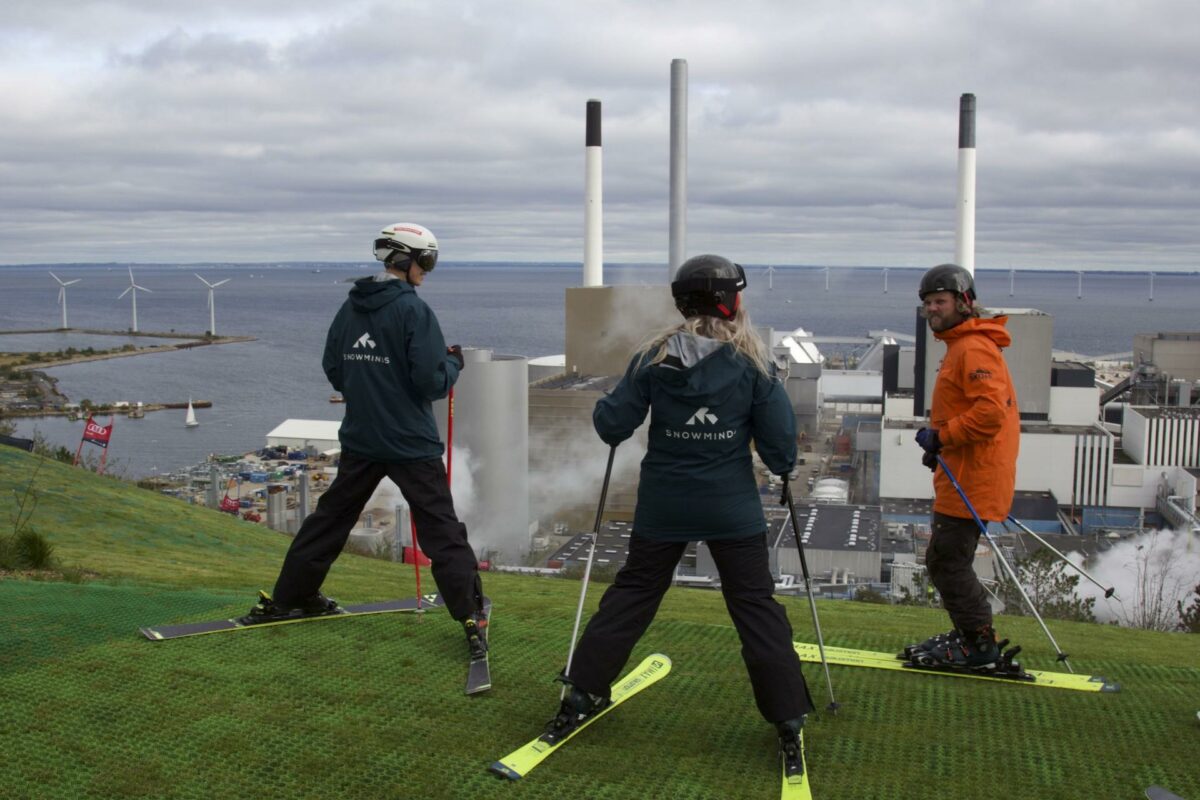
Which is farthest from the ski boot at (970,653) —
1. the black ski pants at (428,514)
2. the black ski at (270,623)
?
the black ski at (270,623)

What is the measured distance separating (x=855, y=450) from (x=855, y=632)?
168 ft

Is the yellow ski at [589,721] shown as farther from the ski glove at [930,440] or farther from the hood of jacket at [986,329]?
the hood of jacket at [986,329]

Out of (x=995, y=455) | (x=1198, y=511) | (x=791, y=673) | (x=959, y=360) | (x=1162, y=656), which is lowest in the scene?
(x=1198, y=511)

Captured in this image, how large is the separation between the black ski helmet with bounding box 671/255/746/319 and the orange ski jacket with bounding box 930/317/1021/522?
3.26 ft

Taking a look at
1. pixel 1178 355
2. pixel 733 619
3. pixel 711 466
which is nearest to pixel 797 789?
pixel 733 619

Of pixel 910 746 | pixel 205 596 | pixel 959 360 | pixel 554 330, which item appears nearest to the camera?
pixel 910 746

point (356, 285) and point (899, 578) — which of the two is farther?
point (899, 578)

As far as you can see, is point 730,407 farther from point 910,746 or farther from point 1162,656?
point 1162,656

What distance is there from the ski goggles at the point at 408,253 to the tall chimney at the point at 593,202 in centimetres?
4866

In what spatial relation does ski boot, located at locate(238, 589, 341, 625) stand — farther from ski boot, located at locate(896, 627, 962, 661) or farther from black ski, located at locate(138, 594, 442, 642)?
ski boot, located at locate(896, 627, 962, 661)

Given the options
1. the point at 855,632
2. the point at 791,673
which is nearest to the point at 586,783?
the point at 791,673

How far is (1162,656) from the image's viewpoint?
536 cm

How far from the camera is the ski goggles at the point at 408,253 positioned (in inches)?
173

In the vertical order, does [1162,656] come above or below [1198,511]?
above
